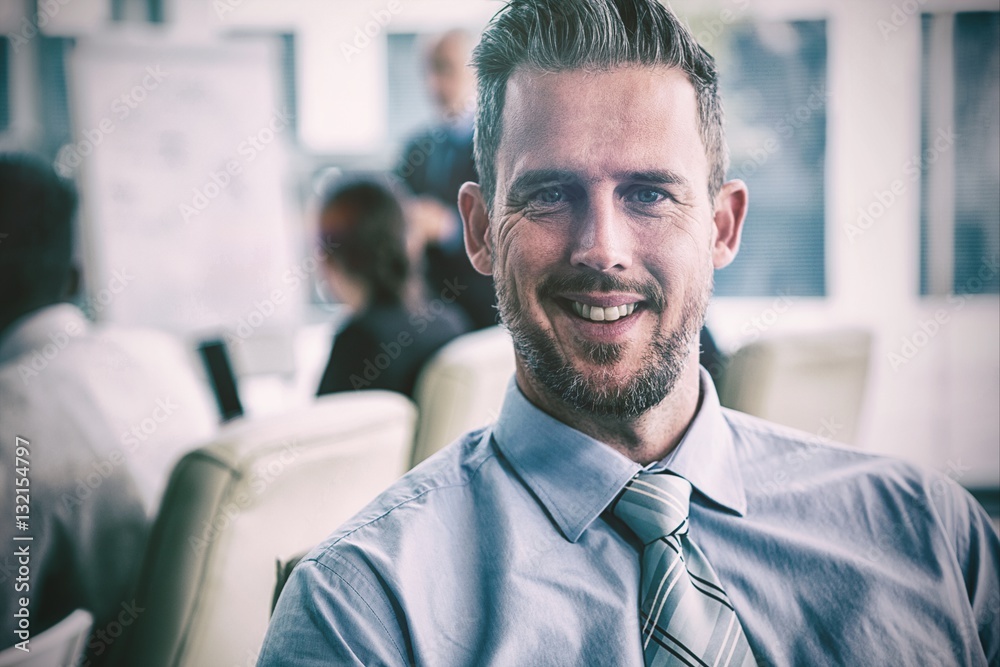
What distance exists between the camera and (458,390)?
1.66 meters

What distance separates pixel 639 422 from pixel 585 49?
0.47 m

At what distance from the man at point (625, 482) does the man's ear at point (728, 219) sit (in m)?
0.02

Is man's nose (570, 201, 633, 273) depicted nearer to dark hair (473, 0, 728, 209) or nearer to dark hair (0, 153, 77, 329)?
dark hair (473, 0, 728, 209)

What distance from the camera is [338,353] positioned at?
2.28 meters

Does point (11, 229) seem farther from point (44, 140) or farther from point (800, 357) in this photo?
point (44, 140)

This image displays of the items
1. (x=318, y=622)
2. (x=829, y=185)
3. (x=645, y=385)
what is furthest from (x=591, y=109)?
(x=829, y=185)

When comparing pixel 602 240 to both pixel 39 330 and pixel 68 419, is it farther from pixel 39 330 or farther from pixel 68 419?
pixel 39 330

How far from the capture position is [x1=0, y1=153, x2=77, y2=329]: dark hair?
183 cm

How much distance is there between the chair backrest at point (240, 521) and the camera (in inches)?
42.6

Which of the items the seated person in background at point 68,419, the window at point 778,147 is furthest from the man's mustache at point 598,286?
the window at point 778,147

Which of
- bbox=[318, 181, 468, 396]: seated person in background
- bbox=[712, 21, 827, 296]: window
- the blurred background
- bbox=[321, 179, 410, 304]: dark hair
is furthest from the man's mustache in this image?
bbox=[712, 21, 827, 296]: window

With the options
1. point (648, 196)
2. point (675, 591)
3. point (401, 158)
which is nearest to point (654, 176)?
point (648, 196)

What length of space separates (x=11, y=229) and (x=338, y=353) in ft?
2.75

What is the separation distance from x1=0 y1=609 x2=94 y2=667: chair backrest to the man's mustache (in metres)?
0.89
